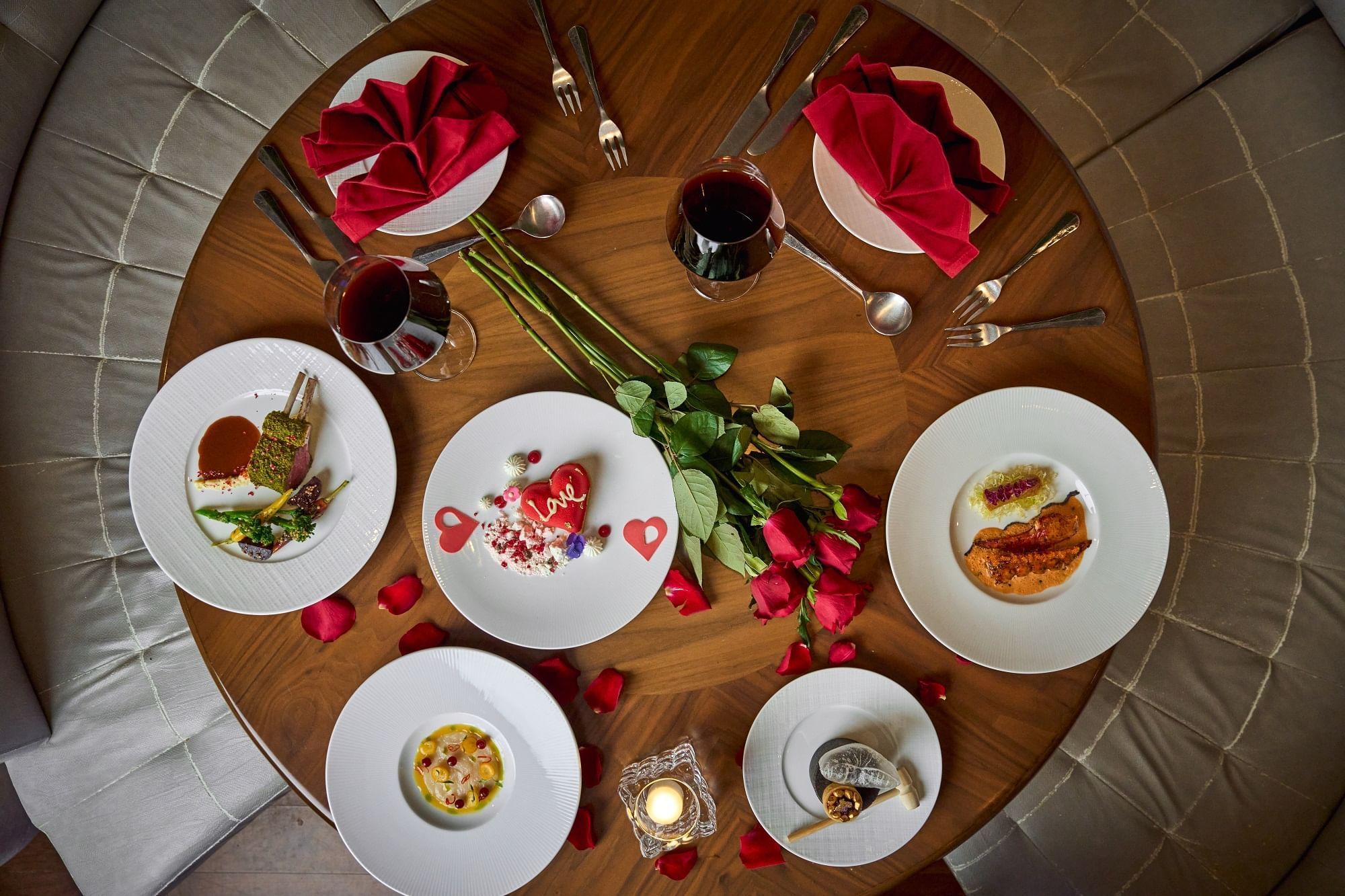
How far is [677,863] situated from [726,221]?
0.89 metres

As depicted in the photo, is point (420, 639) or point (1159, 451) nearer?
point (420, 639)

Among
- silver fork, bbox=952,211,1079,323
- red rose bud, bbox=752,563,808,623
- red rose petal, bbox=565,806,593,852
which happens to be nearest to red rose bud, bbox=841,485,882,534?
red rose bud, bbox=752,563,808,623

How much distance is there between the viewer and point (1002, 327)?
3.53 feet

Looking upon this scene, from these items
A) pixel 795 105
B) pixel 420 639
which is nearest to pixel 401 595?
pixel 420 639

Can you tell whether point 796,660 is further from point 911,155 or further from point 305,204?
point 305,204

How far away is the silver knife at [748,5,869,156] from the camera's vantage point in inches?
43.3

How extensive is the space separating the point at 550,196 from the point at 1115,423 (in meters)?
0.88

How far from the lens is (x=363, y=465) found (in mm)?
1061

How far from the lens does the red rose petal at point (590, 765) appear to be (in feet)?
3.46

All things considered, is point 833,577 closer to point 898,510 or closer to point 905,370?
point 898,510

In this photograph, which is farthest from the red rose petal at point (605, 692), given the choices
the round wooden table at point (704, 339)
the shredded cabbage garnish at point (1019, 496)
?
the shredded cabbage garnish at point (1019, 496)

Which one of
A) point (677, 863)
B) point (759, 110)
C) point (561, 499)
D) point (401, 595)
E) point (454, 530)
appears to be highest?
point (759, 110)

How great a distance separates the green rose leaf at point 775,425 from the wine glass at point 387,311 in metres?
0.44

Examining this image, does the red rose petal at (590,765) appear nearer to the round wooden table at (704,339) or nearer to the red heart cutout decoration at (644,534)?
the round wooden table at (704,339)
